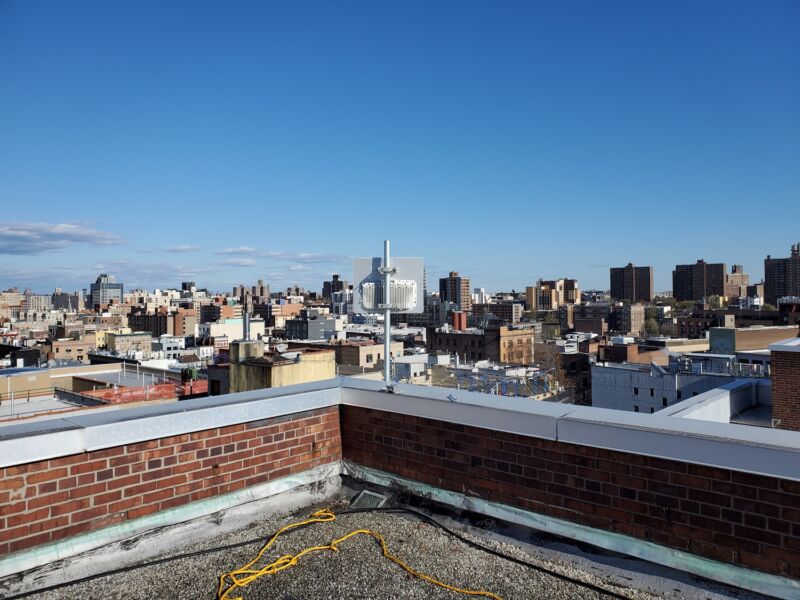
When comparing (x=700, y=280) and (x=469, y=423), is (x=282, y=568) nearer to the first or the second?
(x=469, y=423)

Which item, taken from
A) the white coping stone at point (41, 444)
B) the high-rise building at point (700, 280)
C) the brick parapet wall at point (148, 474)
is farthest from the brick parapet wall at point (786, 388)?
the high-rise building at point (700, 280)

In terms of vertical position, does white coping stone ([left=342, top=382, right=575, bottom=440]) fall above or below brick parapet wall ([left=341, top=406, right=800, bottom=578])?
above

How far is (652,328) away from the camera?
345 ft

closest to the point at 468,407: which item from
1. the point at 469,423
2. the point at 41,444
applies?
the point at 469,423

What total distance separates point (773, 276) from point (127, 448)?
6994 inches

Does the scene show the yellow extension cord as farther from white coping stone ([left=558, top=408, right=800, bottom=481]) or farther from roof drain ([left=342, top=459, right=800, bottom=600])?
white coping stone ([left=558, top=408, right=800, bottom=481])

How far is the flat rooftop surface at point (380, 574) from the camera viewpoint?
2873mm

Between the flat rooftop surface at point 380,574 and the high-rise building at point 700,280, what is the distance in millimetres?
179529

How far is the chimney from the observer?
8.75 m

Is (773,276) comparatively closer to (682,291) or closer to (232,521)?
(682,291)

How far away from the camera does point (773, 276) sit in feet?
498

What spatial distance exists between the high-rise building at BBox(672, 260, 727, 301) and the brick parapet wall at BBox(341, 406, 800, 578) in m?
179

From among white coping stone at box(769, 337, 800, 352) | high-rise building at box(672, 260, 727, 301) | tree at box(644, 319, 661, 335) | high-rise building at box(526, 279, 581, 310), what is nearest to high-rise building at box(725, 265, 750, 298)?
high-rise building at box(672, 260, 727, 301)

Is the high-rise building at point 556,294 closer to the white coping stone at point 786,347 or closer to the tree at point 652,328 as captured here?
the tree at point 652,328
